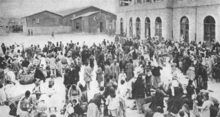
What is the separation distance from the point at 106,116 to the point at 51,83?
101 inches

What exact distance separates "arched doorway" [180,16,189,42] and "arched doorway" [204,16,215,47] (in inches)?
98.2

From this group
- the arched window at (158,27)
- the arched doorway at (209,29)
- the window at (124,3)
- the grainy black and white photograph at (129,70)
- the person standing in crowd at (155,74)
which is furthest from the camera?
the window at (124,3)

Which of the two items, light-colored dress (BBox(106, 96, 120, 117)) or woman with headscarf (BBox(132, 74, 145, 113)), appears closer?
light-colored dress (BBox(106, 96, 120, 117))

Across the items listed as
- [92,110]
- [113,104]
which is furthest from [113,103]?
[92,110]

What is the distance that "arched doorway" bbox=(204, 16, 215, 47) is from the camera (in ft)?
63.5

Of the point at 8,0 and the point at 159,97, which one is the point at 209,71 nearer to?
the point at 159,97

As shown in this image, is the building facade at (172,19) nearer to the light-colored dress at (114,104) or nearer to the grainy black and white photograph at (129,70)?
the grainy black and white photograph at (129,70)

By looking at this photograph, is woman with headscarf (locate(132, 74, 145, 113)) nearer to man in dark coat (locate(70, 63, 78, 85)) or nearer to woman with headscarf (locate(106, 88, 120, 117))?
woman with headscarf (locate(106, 88, 120, 117))

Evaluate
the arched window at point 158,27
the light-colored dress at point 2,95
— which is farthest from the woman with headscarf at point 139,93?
the arched window at point 158,27

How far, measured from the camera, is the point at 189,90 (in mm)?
8430

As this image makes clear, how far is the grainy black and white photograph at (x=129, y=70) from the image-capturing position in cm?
773

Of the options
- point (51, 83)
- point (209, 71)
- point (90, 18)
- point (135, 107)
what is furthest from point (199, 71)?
point (90, 18)

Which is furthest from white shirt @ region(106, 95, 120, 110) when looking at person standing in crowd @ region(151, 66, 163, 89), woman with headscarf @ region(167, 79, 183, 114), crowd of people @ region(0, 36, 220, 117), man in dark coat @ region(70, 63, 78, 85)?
man in dark coat @ region(70, 63, 78, 85)

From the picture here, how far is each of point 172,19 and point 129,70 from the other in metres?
14.6
